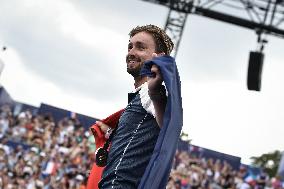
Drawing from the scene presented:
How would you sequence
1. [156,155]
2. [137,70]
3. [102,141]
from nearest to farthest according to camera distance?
[156,155] → [137,70] → [102,141]

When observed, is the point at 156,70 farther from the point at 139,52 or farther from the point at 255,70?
the point at 255,70

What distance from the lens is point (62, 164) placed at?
1264 cm

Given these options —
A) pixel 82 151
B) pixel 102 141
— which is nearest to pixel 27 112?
pixel 82 151

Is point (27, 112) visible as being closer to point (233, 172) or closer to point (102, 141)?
point (233, 172)

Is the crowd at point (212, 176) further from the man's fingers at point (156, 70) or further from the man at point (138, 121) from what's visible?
the man's fingers at point (156, 70)

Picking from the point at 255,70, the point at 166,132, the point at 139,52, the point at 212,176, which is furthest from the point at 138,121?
the point at 212,176

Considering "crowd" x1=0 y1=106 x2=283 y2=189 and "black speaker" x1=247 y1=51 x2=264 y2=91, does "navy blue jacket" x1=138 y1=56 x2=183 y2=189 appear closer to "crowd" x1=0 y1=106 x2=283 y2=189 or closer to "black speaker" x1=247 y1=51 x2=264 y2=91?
"black speaker" x1=247 y1=51 x2=264 y2=91

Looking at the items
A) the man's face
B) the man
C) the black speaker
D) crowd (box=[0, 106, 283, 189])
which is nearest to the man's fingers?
the man

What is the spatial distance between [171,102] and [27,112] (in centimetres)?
1460

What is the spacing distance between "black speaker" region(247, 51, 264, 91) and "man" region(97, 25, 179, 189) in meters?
8.89

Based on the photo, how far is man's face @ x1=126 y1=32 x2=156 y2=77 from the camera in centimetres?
206

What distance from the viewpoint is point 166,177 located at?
1.71 metres

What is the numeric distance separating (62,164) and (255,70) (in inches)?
235

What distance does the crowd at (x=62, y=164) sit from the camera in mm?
11664
